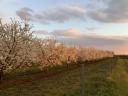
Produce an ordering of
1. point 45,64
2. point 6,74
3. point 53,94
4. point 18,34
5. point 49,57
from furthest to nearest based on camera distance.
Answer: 1. point 49,57
2. point 45,64
3. point 6,74
4. point 18,34
5. point 53,94

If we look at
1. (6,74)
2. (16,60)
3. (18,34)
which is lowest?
(6,74)

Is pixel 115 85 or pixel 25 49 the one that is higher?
pixel 25 49

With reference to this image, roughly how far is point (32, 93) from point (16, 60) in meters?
2.79

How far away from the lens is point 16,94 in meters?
28.3

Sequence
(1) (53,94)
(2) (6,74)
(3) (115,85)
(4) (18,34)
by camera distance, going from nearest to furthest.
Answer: (1) (53,94)
(4) (18,34)
(3) (115,85)
(2) (6,74)

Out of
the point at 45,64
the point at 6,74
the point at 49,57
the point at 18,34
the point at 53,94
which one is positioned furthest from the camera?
the point at 49,57

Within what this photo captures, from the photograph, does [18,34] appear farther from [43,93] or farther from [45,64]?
[45,64]

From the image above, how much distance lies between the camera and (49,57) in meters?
64.5

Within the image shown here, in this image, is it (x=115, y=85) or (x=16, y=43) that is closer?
(x=16, y=43)

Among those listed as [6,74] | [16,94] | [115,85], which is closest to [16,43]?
[16,94]

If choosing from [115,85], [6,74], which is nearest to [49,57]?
[6,74]

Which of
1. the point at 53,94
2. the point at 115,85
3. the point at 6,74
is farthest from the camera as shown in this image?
the point at 6,74

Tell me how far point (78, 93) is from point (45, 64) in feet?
104

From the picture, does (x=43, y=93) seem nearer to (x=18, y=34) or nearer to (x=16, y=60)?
(x=16, y=60)
